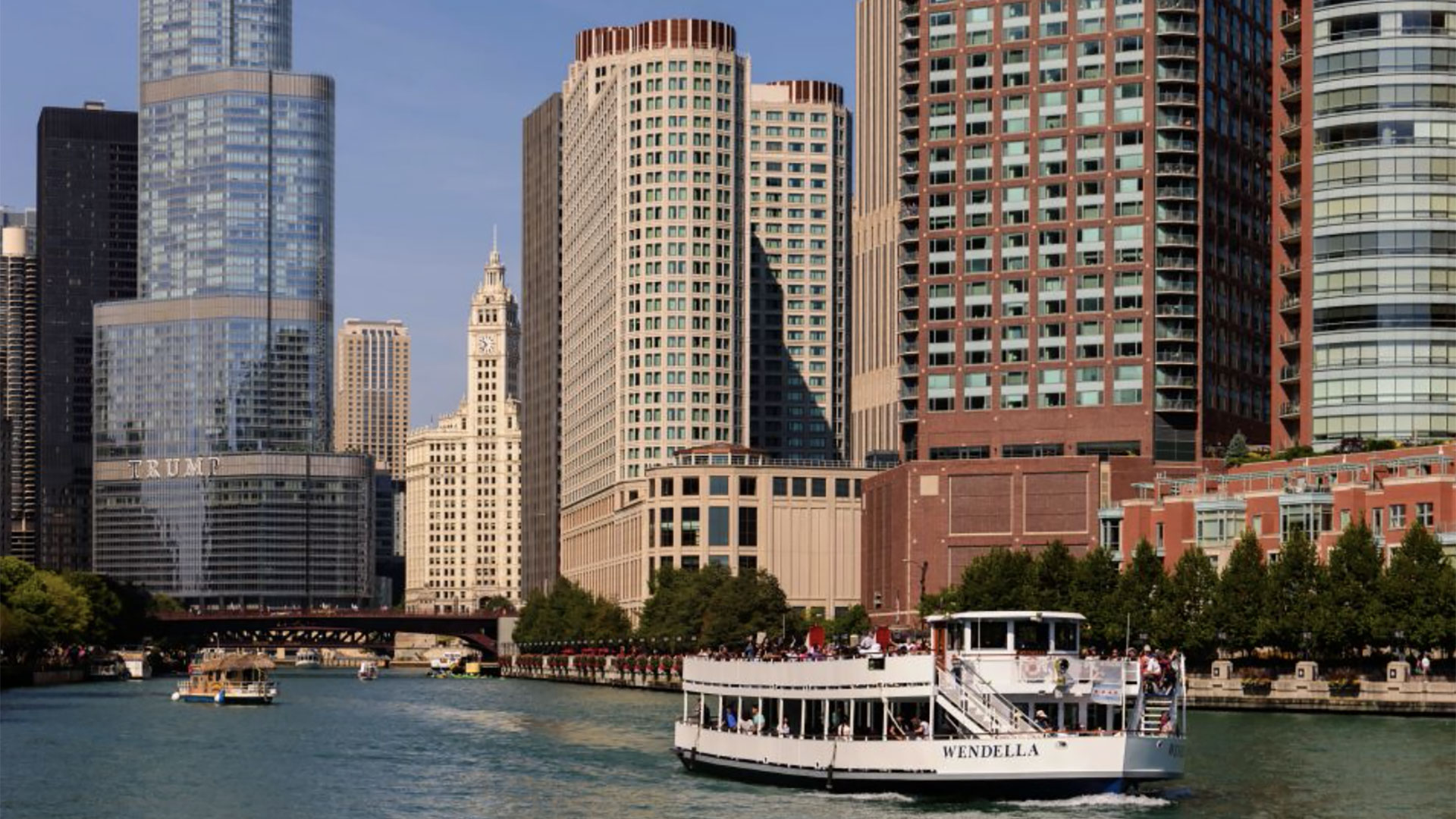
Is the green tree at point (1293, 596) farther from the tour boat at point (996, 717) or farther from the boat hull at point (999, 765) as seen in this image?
the boat hull at point (999, 765)

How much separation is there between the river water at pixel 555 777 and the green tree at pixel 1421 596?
8205 millimetres

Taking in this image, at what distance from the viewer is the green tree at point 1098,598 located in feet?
609

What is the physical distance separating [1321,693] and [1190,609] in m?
18.9

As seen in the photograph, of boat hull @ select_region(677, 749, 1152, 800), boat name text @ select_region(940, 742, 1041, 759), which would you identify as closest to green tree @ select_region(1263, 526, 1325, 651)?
→ boat hull @ select_region(677, 749, 1152, 800)

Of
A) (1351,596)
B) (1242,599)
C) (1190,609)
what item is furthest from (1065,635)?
(1190,609)

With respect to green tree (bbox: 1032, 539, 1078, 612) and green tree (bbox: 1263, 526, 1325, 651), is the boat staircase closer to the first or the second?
green tree (bbox: 1263, 526, 1325, 651)

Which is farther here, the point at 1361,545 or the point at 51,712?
the point at 51,712

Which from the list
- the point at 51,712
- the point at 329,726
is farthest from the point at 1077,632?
the point at 51,712

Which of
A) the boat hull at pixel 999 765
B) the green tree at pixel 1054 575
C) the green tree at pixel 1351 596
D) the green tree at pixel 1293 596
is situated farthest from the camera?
the green tree at pixel 1054 575

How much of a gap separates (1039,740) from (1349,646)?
76.2 m

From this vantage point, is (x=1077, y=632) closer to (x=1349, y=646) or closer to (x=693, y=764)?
(x=693, y=764)

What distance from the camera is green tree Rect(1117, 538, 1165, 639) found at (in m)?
183

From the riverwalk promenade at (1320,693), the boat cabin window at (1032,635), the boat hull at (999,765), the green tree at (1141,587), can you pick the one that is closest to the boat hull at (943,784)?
the boat hull at (999,765)

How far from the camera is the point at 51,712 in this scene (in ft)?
639
